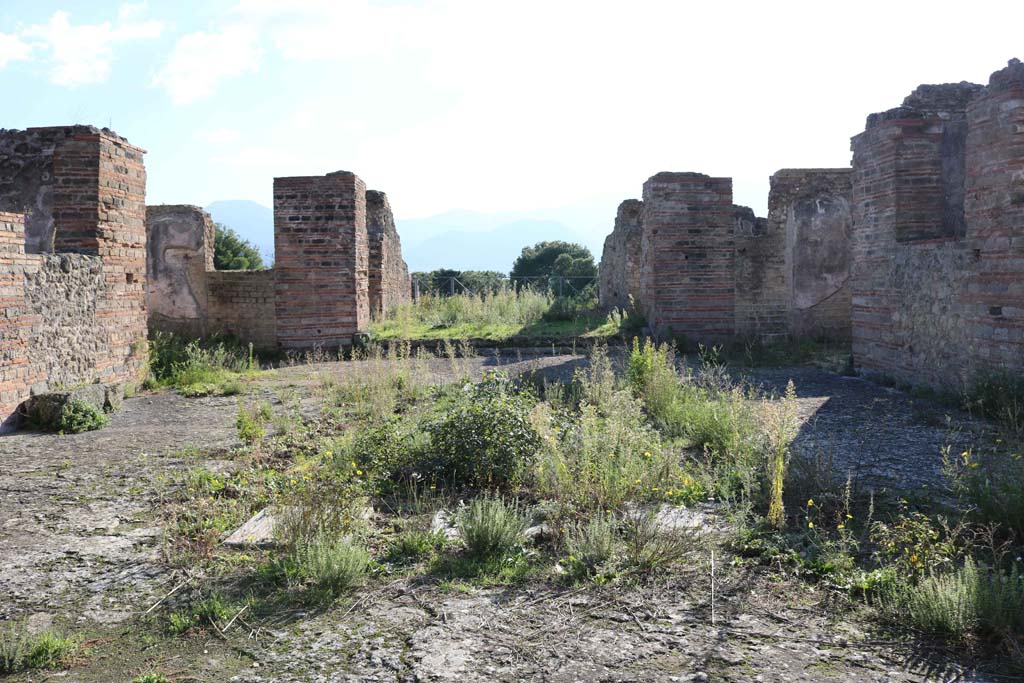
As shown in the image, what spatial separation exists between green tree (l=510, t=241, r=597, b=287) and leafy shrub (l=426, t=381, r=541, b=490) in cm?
2686

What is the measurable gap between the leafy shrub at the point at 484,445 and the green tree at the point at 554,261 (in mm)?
26863

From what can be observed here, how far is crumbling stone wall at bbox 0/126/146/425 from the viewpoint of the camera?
7.52 m

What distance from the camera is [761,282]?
13.8 m

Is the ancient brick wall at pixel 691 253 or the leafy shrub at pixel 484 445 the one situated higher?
the ancient brick wall at pixel 691 253

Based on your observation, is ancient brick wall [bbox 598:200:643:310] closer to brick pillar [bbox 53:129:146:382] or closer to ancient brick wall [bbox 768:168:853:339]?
ancient brick wall [bbox 768:168:853:339]

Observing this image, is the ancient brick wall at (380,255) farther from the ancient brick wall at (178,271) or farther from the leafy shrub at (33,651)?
the leafy shrub at (33,651)

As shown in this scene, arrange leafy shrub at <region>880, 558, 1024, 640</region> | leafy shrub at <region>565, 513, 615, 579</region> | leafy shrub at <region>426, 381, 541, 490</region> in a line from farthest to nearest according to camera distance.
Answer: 1. leafy shrub at <region>426, 381, 541, 490</region>
2. leafy shrub at <region>565, 513, 615, 579</region>
3. leafy shrub at <region>880, 558, 1024, 640</region>

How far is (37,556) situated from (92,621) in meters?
0.94

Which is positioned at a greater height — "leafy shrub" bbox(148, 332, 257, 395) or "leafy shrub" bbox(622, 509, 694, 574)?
"leafy shrub" bbox(148, 332, 257, 395)

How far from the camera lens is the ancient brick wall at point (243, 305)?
12859 millimetres

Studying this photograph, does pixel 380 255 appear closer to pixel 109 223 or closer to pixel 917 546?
pixel 109 223

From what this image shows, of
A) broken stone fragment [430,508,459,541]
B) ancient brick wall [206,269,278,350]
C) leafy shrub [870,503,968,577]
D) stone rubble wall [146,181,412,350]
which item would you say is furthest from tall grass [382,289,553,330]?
leafy shrub [870,503,968,577]

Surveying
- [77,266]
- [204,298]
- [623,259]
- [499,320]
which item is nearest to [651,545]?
[77,266]

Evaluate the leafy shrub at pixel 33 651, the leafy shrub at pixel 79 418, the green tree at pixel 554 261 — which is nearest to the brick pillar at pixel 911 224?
the leafy shrub at pixel 33 651
